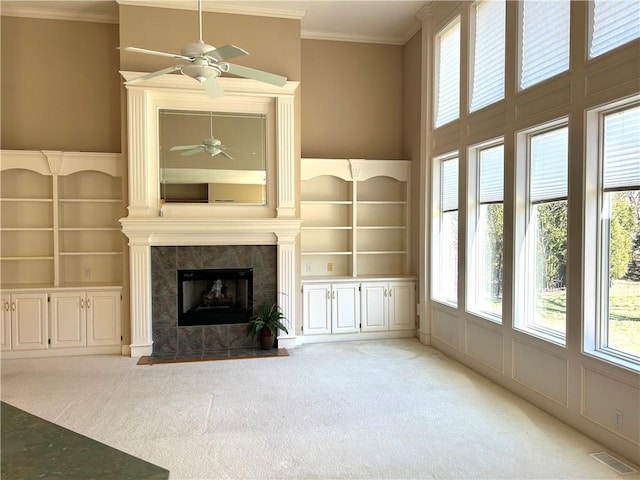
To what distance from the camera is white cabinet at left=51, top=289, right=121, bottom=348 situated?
17.1ft

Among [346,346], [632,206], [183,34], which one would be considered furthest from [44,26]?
[632,206]

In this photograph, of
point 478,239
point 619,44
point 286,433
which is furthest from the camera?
point 478,239

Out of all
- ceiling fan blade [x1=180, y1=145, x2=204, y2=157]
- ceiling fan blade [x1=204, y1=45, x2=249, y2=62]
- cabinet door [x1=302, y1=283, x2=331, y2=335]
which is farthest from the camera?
cabinet door [x1=302, y1=283, x2=331, y2=335]

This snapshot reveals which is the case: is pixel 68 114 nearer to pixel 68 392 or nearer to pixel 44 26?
pixel 44 26

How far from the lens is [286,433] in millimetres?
3258

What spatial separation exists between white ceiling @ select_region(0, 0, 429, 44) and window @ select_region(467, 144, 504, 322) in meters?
2.29

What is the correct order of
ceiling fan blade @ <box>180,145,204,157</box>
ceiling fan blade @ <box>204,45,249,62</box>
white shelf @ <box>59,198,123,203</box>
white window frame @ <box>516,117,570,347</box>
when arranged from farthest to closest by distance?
white shelf @ <box>59,198,123,203</box> < ceiling fan blade @ <box>180,145,204,157</box> < white window frame @ <box>516,117,570,347</box> < ceiling fan blade @ <box>204,45,249,62</box>

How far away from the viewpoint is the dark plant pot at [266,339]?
5.44 m

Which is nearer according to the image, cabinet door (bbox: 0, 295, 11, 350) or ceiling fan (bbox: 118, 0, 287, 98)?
ceiling fan (bbox: 118, 0, 287, 98)

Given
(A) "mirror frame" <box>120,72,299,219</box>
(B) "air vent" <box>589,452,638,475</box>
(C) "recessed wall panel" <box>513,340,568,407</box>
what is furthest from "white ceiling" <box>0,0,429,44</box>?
(B) "air vent" <box>589,452,638,475</box>

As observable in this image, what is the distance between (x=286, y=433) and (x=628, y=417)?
7.76ft

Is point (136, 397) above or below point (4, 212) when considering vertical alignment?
below

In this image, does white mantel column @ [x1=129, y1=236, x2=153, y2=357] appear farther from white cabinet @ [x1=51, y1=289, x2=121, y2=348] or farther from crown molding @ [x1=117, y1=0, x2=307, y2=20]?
crown molding @ [x1=117, y1=0, x2=307, y2=20]

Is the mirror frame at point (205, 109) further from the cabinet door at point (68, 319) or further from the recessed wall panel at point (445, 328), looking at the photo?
the recessed wall panel at point (445, 328)
